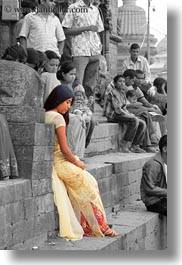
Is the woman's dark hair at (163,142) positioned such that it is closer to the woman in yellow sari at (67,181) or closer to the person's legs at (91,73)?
the woman in yellow sari at (67,181)

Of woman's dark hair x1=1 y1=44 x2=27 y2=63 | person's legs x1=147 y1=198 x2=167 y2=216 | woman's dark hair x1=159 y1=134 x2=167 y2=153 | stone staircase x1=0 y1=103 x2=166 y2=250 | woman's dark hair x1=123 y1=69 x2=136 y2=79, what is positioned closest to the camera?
stone staircase x1=0 y1=103 x2=166 y2=250

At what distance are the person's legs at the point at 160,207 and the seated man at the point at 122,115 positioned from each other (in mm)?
2892

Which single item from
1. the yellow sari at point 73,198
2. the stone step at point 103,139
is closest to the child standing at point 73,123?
the yellow sari at point 73,198

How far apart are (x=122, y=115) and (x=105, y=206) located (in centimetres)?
311

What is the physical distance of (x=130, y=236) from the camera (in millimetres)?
8258

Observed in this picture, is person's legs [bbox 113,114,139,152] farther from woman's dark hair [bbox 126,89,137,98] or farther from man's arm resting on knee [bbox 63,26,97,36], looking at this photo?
man's arm resting on knee [bbox 63,26,97,36]

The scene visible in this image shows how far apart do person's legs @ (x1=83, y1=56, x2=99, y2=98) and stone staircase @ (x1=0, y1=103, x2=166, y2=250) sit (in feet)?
1.91

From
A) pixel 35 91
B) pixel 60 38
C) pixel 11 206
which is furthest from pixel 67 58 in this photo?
pixel 11 206

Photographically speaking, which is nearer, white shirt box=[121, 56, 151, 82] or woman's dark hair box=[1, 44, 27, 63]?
woman's dark hair box=[1, 44, 27, 63]

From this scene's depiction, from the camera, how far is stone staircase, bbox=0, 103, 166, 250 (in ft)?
22.4

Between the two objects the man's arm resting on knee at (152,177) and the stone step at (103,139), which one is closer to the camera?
the man's arm resting on knee at (152,177)

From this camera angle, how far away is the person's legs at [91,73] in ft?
39.6

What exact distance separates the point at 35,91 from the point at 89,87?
4940 mm

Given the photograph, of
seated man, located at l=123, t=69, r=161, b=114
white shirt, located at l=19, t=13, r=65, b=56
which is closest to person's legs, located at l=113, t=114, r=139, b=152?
seated man, located at l=123, t=69, r=161, b=114
